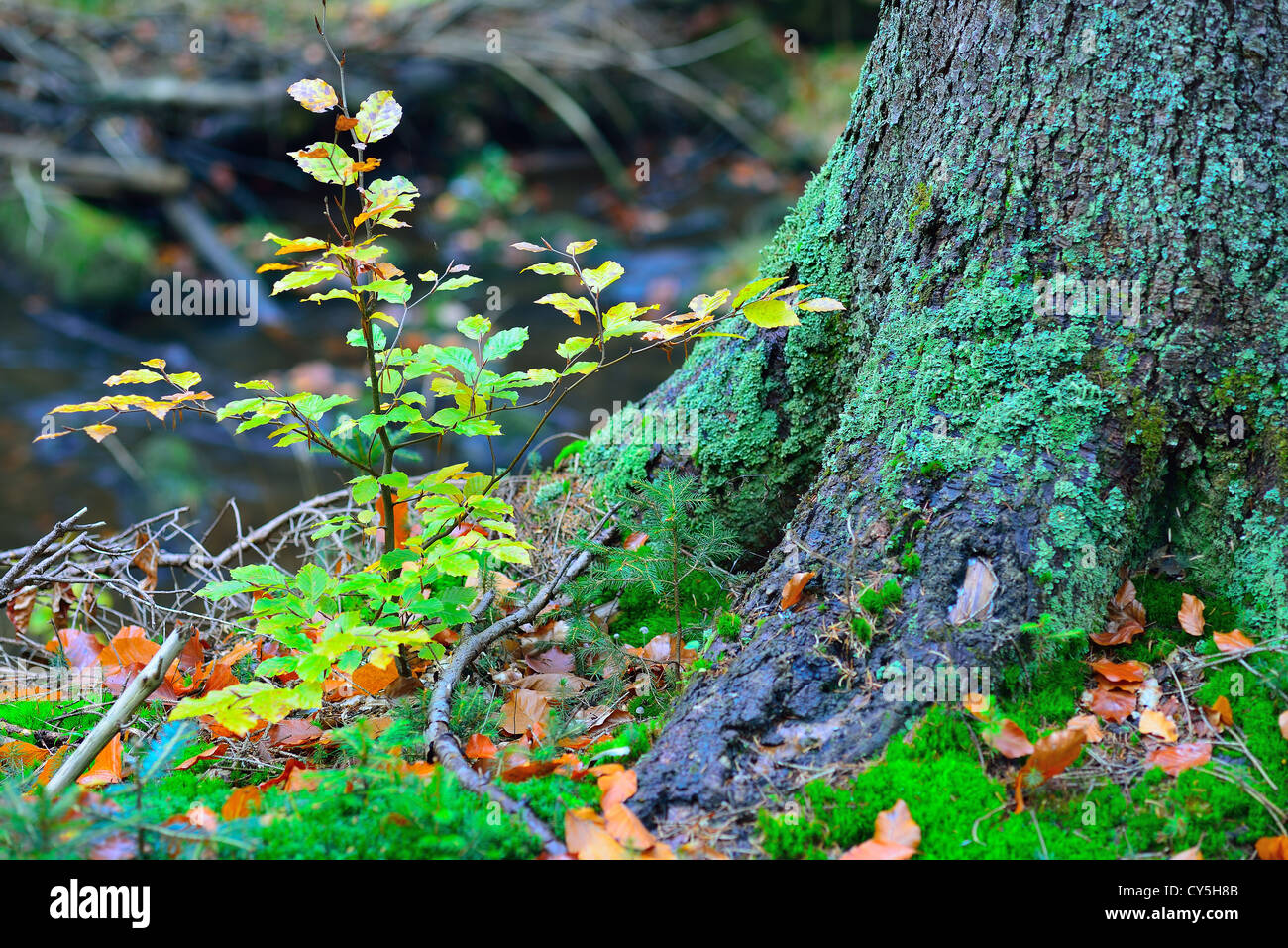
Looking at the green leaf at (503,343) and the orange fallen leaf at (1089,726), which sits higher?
the green leaf at (503,343)

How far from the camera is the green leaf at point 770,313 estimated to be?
6.20 feet

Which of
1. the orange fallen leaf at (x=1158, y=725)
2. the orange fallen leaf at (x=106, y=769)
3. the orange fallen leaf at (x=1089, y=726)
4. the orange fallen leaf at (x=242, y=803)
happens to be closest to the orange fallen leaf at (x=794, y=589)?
the orange fallen leaf at (x=1089, y=726)

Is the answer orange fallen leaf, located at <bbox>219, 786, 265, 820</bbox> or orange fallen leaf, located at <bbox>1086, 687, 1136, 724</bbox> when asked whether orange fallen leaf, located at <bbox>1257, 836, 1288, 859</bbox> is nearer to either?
orange fallen leaf, located at <bbox>1086, 687, 1136, 724</bbox>

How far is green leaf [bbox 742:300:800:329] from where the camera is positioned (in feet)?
6.20

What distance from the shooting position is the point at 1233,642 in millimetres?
1895

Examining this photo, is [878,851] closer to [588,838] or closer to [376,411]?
[588,838]

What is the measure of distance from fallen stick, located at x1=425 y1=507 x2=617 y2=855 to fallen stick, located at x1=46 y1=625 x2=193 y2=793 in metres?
0.56

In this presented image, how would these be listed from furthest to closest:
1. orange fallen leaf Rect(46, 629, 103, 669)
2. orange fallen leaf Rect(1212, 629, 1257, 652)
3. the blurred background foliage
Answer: the blurred background foliage, orange fallen leaf Rect(46, 629, 103, 669), orange fallen leaf Rect(1212, 629, 1257, 652)

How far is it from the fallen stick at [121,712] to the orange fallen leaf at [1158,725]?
197cm

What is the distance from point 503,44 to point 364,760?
362 inches

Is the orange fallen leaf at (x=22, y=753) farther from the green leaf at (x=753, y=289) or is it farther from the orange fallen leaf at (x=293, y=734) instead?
the green leaf at (x=753, y=289)

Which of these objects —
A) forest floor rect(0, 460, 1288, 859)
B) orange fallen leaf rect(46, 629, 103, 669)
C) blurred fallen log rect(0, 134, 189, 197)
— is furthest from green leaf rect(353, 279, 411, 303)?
blurred fallen log rect(0, 134, 189, 197)

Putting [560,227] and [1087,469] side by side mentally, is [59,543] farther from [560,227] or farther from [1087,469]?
[560,227]

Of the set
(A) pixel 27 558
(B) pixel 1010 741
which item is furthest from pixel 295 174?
(B) pixel 1010 741
